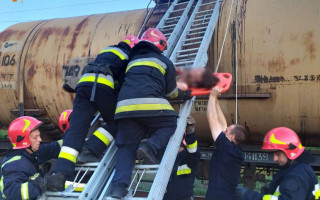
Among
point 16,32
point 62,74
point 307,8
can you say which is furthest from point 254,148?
point 16,32

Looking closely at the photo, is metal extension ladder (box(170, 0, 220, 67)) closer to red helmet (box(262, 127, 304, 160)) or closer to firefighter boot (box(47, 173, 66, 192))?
red helmet (box(262, 127, 304, 160))

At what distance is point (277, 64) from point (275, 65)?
0.03 metres

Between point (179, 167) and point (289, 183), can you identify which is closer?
point (289, 183)

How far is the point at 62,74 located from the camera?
6.09 metres

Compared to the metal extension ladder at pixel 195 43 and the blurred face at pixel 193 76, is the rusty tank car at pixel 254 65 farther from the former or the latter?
the blurred face at pixel 193 76

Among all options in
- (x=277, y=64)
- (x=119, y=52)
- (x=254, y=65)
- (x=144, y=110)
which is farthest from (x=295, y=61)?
(x=144, y=110)

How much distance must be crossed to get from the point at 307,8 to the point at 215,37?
143 centimetres

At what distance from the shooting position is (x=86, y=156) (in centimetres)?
332

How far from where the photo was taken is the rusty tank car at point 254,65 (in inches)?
179

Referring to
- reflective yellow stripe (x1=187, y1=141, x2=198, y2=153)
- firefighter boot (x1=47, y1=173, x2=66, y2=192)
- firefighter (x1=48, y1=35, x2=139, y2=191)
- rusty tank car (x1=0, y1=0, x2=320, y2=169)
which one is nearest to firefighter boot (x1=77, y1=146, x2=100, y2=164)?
firefighter (x1=48, y1=35, x2=139, y2=191)

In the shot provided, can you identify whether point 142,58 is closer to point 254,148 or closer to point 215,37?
point 215,37

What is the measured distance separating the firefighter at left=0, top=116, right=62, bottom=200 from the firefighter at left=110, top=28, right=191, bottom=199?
0.78 m

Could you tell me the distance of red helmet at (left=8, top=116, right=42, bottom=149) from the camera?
333 centimetres

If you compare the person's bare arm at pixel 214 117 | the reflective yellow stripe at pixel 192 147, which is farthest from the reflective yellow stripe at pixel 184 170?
the person's bare arm at pixel 214 117
